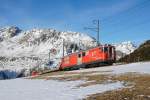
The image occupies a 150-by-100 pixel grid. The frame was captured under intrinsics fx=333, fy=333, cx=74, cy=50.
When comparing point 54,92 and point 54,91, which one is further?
point 54,91

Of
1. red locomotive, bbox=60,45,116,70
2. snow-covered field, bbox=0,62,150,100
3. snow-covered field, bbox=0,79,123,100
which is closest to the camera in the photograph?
snow-covered field, bbox=0,79,123,100

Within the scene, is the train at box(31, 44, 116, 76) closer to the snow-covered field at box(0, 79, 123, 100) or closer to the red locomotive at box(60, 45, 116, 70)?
the red locomotive at box(60, 45, 116, 70)

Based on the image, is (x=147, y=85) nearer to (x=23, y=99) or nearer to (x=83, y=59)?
(x=23, y=99)

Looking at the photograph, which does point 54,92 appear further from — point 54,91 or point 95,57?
point 95,57

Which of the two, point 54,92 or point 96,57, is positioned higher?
point 96,57

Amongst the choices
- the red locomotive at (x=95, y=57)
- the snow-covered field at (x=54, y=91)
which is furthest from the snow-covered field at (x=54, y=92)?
the red locomotive at (x=95, y=57)

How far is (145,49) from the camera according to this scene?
3848 inches

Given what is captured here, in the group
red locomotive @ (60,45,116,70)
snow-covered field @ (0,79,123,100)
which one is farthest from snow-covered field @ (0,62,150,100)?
red locomotive @ (60,45,116,70)

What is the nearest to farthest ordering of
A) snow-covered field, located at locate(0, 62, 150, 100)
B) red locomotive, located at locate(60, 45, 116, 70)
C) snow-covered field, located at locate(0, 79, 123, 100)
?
snow-covered field, located at locate(0, 79, 123, 100) < snow-covered field, located at locate(0, 62, 150, 100) < red locomotive, located at locate(60, 45, 116, 70)

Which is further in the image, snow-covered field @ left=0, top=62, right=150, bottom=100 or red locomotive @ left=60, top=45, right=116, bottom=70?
red locomotive @ left=60, top=45, right=116, bottom=70

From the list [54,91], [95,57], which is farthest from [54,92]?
Answer: [95,57]

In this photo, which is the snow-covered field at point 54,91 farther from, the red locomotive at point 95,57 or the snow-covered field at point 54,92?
the red locomotive at point 95,57

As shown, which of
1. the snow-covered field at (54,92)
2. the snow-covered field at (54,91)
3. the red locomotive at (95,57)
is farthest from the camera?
the red locomotive at (95,57)

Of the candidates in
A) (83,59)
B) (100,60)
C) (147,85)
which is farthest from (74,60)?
(147,85)
